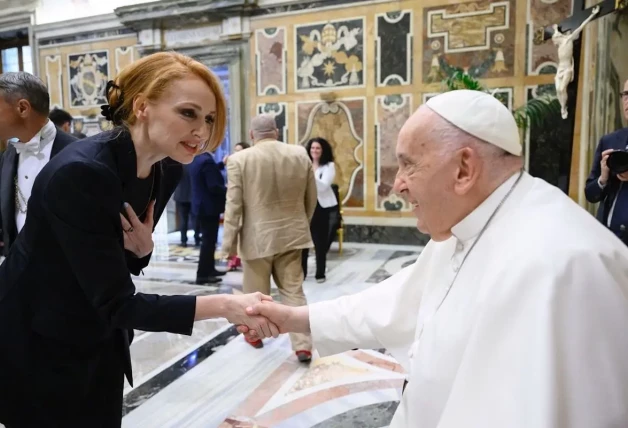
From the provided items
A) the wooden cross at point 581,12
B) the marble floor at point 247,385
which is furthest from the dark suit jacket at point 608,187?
the marble floor at point 247,385

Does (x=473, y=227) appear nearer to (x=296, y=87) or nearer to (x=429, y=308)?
(x=429, y=308)

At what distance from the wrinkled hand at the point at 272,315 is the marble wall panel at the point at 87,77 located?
9965 millimetres

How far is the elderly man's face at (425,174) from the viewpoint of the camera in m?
1.38

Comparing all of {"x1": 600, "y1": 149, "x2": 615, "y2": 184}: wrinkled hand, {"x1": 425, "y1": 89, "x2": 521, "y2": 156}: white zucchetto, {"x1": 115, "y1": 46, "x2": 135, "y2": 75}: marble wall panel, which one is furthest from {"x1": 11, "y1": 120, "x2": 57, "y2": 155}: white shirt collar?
{"x1": 115, "y1": 46, "x2": 135, "y2": 75}: marble wall panel

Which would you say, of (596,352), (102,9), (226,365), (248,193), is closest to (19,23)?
(102,9)

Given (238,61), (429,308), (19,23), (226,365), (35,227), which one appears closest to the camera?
(35,227)

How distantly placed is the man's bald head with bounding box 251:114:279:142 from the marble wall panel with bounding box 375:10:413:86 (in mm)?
4595

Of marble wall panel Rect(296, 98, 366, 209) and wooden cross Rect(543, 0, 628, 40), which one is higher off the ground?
wooden cross Rect(543, 0, 628, 40)

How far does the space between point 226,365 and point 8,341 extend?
2356mm

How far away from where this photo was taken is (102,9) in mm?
10391

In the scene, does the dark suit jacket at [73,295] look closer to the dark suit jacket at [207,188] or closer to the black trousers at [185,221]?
the dark suit jacket at [207,188]

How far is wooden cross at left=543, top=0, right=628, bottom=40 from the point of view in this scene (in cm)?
376

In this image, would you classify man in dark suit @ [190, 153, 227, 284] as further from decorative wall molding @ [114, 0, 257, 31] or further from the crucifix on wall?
decorative wall molding @ [114, 0, 257, 31]

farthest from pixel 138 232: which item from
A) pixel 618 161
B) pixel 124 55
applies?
pixel 124 55
